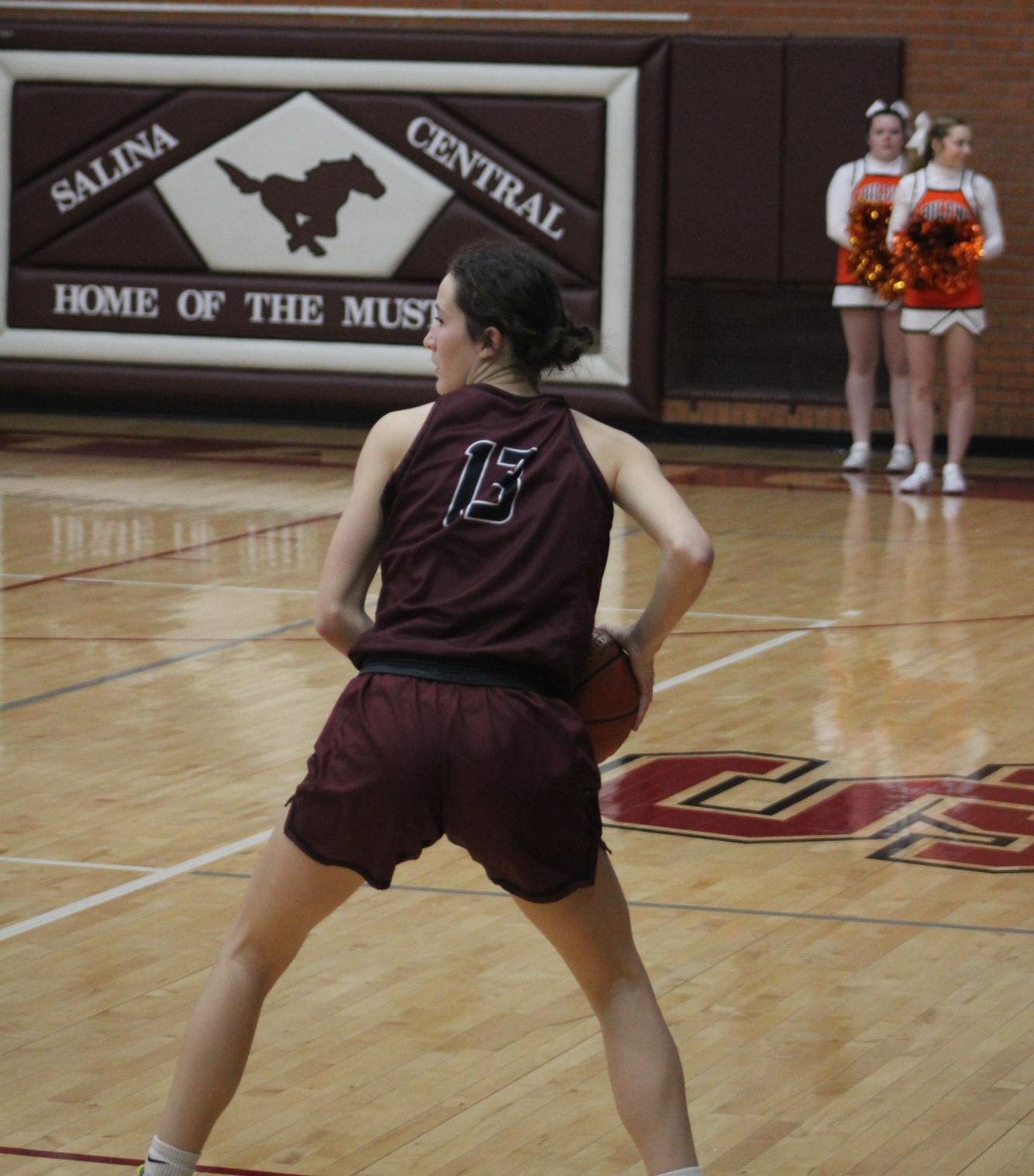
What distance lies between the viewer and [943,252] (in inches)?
445

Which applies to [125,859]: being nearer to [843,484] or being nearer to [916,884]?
[916,884]

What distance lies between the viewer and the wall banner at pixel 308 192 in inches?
535

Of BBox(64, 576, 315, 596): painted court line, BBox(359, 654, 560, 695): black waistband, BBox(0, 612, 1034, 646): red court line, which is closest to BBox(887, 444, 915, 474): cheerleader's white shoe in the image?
BBox(0, 612, 1034, 646): red court line

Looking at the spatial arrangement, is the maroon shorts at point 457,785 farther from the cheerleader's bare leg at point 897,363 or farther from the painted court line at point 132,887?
the cheerleader's bare leg at point 897,363

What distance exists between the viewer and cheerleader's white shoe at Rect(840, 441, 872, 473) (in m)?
12.6

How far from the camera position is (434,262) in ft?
45.9

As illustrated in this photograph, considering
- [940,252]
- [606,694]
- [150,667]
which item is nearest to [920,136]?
[940,252]

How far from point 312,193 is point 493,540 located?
38.8 feet

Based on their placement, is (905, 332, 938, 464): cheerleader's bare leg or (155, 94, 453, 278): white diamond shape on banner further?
(155, 94, 453, 278): white diamond shape on banner

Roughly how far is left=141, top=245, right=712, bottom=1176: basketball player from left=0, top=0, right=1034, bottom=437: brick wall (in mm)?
11057

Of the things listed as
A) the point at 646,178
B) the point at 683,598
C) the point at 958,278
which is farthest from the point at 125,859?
the point at 646,178

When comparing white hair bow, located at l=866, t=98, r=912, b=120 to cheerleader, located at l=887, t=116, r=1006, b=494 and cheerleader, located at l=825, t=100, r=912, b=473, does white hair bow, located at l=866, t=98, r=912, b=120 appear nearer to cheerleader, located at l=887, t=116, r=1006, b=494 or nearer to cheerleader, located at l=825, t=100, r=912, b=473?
cheerleader, located at l=825, t=100, r=912, b=473

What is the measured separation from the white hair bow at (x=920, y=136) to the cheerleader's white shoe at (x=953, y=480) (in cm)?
168

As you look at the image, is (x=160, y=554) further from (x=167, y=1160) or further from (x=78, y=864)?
(x=167, y=1160)
